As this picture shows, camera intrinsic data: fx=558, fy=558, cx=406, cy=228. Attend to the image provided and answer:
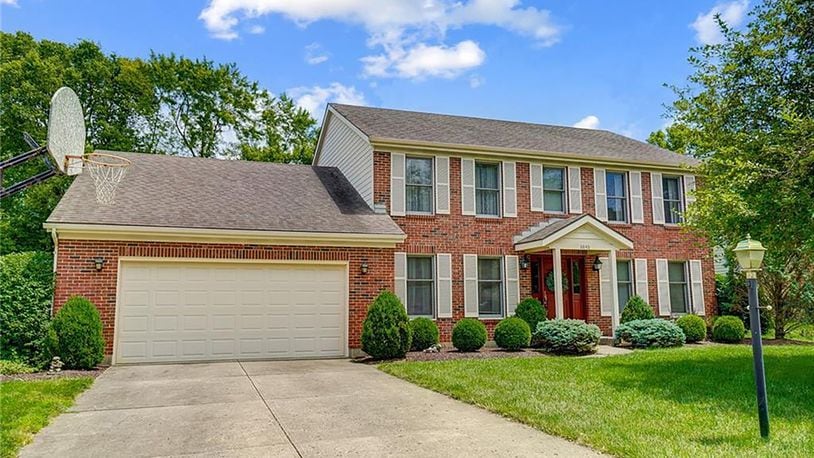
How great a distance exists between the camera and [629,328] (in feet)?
44.7

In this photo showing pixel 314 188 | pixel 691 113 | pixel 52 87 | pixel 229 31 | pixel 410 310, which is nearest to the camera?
pixel 691 113

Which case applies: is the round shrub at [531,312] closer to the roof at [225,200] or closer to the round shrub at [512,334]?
the round shrub at [512,334]

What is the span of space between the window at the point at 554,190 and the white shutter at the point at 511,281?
72.7 inches

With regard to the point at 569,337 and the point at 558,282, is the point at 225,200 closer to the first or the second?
the point at 558,282

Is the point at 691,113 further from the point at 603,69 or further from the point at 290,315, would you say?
the point at 290,315

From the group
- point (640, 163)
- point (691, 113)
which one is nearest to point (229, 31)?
point (640, 163)

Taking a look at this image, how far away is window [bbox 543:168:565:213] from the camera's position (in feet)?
49.8

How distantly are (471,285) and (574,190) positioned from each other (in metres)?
4.10

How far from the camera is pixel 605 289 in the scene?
49.6 feet

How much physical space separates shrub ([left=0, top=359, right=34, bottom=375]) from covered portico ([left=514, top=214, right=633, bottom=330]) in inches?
420

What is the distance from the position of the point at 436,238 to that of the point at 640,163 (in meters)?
6.48

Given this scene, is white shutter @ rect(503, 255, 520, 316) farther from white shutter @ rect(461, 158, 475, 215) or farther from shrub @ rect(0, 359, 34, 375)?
shrub @ rect(0, 359, 34, 375)

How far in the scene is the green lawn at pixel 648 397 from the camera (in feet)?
16.6

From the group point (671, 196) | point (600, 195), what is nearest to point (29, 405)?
point (600, 195)
